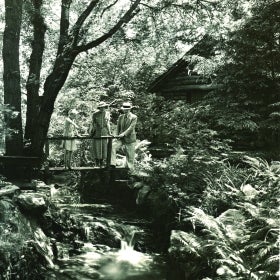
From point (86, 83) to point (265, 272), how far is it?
20284mm

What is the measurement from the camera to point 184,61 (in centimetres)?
2039

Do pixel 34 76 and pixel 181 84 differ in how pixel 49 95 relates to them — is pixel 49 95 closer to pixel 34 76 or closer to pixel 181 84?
pixel 34 76

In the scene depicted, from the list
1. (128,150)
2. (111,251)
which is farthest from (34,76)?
(111,251)

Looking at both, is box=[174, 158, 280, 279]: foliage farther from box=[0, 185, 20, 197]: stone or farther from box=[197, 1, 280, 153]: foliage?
box=[197, 1, 280, 153]: foliage

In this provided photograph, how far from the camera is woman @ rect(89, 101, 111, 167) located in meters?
12.4

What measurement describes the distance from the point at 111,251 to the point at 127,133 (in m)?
3.90

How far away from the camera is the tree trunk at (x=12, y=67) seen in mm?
10531

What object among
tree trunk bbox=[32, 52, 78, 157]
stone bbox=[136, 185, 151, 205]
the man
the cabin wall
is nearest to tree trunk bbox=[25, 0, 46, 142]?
tree trunk bbox=[32, 52, 78, 157]

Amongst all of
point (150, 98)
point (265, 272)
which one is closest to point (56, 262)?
point (265, 272)

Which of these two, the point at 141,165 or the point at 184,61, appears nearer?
the point at 141,165

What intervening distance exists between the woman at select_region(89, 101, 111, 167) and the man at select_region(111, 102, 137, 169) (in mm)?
354

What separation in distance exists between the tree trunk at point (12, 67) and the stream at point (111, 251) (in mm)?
2691

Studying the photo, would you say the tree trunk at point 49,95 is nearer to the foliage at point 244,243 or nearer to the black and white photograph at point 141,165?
the black and white photograph at point 141,165

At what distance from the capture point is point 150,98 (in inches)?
776
